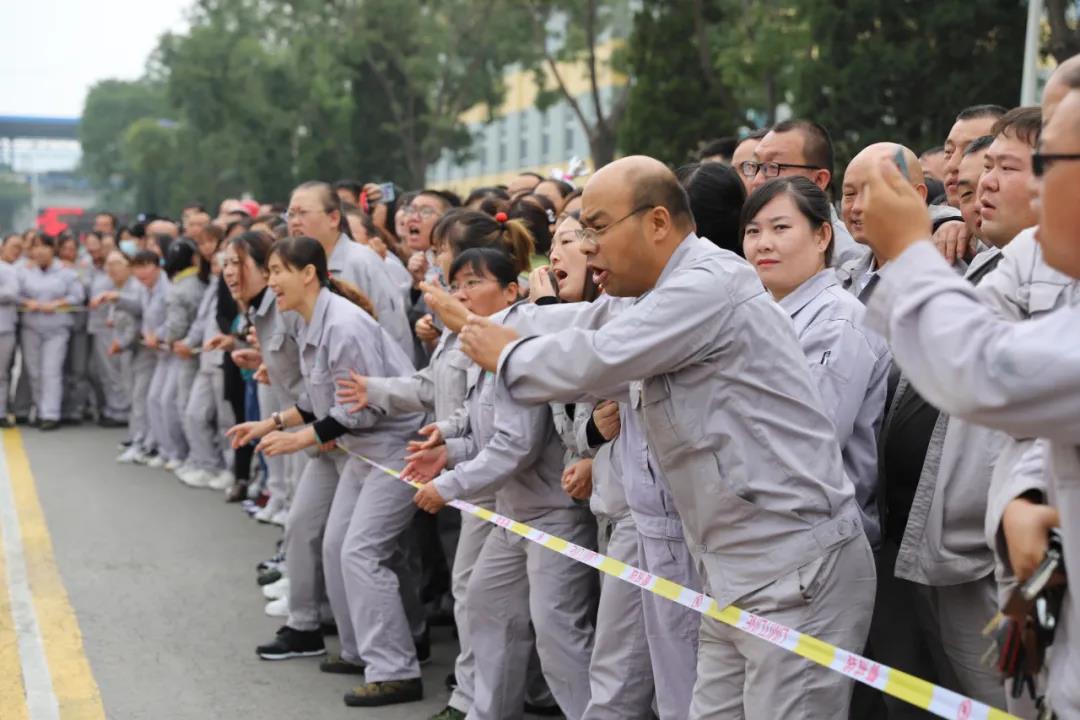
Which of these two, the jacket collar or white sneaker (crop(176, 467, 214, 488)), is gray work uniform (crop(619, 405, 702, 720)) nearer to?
the jacket collar

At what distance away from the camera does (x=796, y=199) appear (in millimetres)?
4398

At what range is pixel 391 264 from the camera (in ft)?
29.7

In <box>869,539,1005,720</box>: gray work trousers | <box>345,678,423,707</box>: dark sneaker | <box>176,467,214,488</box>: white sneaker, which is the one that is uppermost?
<box>869,539,1005,720</box>: gray work trousers

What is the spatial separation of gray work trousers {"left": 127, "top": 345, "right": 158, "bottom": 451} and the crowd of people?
6.05 metres

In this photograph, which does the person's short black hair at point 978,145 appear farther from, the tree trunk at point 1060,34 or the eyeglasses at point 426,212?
the tree trunk at point 1060,34

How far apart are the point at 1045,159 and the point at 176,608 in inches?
257

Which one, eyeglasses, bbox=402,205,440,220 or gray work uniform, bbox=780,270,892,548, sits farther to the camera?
eyeglasses, bbox=402,205,440,220

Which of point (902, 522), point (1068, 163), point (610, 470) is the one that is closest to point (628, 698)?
point (610, 470)

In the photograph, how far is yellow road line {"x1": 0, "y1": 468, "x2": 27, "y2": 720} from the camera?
5.87 m

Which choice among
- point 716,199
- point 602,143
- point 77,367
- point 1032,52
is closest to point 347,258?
point 716,199

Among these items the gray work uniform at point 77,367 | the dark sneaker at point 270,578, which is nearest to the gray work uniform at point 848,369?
the dark sneaker at point 270,578

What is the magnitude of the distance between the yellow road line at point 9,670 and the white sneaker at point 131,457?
564 cm

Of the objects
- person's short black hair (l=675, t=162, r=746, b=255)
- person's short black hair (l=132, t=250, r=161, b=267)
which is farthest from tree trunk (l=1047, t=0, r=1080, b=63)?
person's short black hair (l=675, t=162, r=746, b=255)

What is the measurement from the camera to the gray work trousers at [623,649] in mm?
4816
